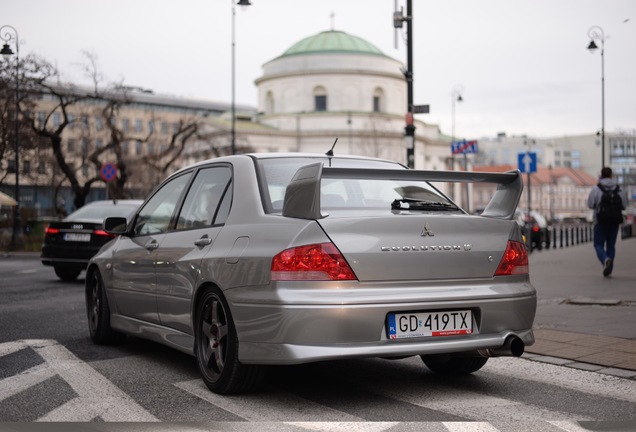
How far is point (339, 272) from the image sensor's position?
5.31m

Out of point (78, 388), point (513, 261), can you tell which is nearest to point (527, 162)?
point (513, 261)

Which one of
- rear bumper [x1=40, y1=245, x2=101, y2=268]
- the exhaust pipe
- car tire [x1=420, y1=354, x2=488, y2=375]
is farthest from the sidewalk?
rear bumper [x1=40, y1=245, x2=101, y2=268]

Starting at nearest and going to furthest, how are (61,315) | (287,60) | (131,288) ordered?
(131,288), (61,315), (287,60)

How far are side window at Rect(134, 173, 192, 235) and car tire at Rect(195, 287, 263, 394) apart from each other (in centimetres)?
127

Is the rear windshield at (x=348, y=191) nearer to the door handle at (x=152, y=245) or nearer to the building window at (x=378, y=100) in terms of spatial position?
the door handle at (x=152, y=245)

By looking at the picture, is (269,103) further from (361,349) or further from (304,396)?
(361,349)

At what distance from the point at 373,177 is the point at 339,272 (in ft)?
2.28

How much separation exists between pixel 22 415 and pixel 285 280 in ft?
5.49

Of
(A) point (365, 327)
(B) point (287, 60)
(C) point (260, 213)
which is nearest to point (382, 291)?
(A) point (365, 327)

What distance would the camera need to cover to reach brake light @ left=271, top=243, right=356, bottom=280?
208 inches

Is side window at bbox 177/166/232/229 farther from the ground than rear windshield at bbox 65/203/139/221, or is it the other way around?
side window at bbox 177/166/232/229

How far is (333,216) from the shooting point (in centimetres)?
551

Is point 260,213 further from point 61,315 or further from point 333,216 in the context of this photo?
point 61,315

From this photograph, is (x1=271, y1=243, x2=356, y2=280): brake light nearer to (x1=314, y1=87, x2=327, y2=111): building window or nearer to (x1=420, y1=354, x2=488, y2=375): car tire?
(x1=420, y1=354, x2=488, y2=375): car tire
